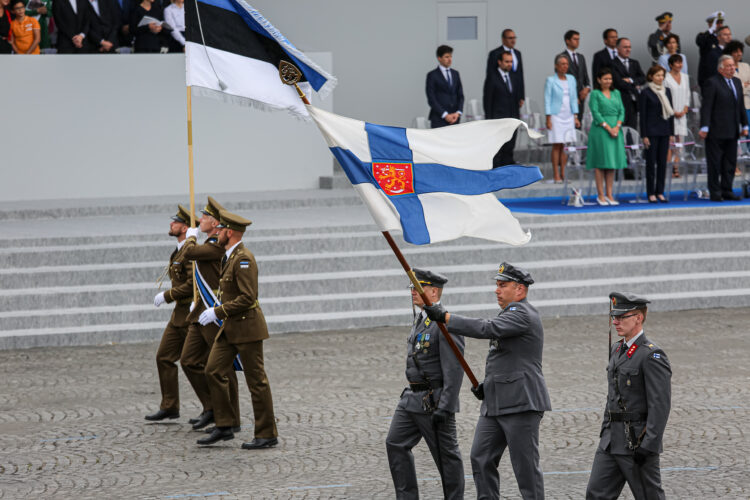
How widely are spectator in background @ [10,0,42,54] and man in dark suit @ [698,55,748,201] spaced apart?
10796 millimetres

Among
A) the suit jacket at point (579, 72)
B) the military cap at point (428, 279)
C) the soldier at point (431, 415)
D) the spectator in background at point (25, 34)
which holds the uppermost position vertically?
the spectator in background at point (25, 34)

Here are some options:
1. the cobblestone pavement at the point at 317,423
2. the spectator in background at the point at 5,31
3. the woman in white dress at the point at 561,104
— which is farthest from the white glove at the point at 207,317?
the spectator in background at the point at 5,31

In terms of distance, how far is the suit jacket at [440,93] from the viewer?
17906 mm

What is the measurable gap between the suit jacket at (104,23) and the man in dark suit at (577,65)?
758 centimetres

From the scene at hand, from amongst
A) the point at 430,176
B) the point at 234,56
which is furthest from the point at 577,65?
the point at 430,176

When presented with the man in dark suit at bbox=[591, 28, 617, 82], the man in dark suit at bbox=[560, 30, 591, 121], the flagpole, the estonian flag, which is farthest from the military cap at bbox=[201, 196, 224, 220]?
the man in dark suit at bbox=[591, 28, 617, 82]

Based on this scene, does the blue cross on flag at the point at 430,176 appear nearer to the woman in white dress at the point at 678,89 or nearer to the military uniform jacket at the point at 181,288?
the military uniform jacket at the point at 181,288

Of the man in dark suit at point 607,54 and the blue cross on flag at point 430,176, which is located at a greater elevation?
the man in dark suit at point 607,54

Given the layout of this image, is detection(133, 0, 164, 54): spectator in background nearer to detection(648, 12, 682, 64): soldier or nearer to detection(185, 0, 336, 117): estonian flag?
detection(648, 12, 682, 64): soldier

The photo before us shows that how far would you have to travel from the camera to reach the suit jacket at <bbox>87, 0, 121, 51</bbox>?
17922 millimetres

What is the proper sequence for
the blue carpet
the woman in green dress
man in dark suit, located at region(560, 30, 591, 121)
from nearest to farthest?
the woman in green dress < the blue carpet < man in dark suit, located at region(560, 30, 591, 121)

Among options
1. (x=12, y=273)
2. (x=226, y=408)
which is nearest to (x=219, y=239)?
(x=226, y=408)

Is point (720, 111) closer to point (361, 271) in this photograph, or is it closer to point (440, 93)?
point (440, 93)

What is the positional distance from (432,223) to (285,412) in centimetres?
340
